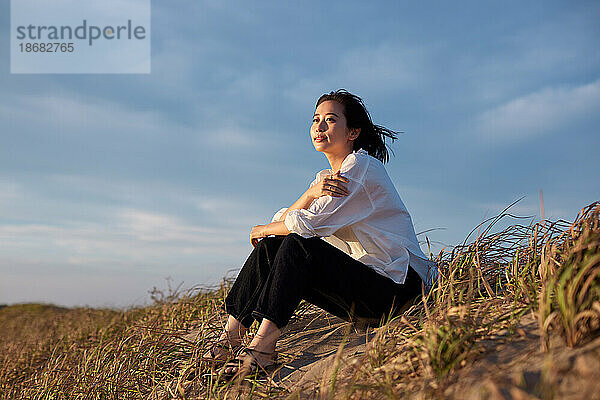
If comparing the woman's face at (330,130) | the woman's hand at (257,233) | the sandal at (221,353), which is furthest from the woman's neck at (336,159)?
the sandal at (221,353)

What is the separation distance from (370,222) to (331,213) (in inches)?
12.6

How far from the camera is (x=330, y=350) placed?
3.14 meters

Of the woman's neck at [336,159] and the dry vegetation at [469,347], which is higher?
the woman's neck at [336,159]

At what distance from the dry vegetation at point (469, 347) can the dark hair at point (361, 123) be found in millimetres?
970

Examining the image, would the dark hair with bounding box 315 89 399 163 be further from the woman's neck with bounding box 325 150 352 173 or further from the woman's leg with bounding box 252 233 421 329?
the woman's leg with bounding box 252 233 421 329

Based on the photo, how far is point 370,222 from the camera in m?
3.19

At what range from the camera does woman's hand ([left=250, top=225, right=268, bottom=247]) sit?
3367 millimetres

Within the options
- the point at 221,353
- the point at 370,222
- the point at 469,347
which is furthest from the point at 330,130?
the point at 469,347

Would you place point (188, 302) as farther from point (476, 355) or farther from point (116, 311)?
point (476, 355)

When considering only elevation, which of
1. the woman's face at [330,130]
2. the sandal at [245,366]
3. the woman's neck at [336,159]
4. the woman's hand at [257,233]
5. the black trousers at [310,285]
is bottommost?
the sandal at [245,366]

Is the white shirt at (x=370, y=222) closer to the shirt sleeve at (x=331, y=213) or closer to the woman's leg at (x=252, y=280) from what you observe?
the shirt sleeve at (x=331, y=213)

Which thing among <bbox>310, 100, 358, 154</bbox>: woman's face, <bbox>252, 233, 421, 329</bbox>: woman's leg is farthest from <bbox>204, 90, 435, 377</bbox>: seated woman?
<bbox>310, 100, 358, 154</bbox>: woman's face

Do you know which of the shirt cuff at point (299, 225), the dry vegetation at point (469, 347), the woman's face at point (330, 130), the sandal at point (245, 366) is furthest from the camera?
the woman's face at point (330, 130)

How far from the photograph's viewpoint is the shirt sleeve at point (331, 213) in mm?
2941
